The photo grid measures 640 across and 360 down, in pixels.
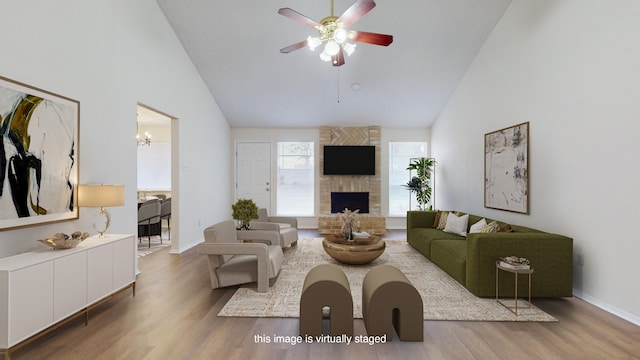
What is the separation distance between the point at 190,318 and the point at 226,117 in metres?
5.72

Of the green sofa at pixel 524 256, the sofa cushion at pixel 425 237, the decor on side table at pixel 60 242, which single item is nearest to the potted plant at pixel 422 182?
the sofa cushion at pixel 425 237

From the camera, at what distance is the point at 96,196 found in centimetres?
306

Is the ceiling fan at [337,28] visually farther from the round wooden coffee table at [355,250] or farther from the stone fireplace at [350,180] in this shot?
the stone fireplace at [350,180]

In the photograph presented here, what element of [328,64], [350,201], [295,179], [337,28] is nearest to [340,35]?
[337,28]

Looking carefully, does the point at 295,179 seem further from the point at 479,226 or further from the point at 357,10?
the point at 357,10

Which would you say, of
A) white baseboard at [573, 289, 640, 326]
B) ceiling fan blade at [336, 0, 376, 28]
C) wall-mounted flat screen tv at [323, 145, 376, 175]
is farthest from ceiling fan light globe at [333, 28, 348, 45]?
wall-mounted flat screen tv at [323, 145, 376, 175]

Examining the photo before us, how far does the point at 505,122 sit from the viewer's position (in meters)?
4.57

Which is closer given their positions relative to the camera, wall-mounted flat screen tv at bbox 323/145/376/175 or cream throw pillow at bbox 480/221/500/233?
cream throw pillow at bbox 480/221/500/233

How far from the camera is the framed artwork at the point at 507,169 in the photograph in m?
4.13

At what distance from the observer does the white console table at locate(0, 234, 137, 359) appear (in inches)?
80.0

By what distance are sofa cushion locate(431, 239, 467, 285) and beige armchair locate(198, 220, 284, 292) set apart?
2.22 metres

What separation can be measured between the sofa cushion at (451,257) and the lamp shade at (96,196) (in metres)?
3.95

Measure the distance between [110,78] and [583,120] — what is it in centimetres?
551

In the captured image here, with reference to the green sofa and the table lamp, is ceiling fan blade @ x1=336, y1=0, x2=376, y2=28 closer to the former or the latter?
the green sofa
